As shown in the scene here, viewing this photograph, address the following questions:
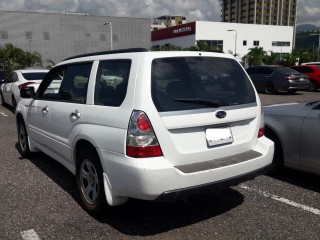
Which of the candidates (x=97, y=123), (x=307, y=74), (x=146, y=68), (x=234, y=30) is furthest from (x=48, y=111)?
(x=234, y=30)

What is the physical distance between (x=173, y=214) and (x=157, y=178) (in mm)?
989

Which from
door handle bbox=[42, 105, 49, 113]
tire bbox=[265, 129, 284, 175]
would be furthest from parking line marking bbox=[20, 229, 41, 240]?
tire bbox=[265, 129, 284, 175]

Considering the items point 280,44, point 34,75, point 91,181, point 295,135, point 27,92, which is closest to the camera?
point 91,181

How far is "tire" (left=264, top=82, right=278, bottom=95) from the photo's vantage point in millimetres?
16423

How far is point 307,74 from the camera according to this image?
17844mm

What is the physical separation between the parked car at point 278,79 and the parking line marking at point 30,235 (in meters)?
14.7

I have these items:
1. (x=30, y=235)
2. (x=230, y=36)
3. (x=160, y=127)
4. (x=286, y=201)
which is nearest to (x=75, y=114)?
(x=160, y=127)

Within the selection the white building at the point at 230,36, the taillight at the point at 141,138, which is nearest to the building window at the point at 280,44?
the white building at the point at 230,36

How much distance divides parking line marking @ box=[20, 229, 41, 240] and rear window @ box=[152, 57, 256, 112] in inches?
67.2

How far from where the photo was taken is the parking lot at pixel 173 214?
3275 mm

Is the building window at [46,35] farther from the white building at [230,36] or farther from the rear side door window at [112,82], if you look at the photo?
the rear side door window at [112,82]

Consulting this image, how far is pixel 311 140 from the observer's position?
4.22 meters

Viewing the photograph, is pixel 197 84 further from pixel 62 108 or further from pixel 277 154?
pixel 277 154

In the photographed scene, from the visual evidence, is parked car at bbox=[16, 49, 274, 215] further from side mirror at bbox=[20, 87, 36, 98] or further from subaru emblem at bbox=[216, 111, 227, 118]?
side mirror at bbox=[20, 87, 36, 98]
